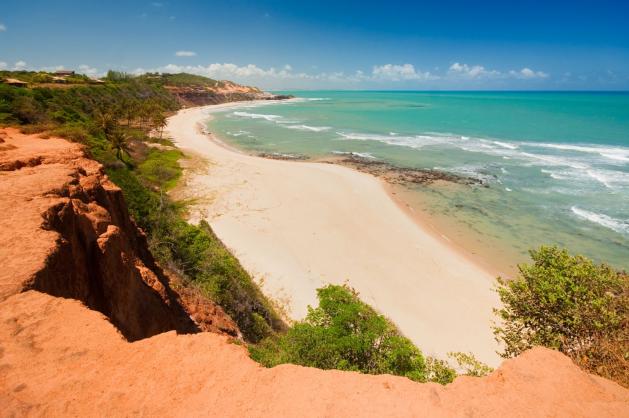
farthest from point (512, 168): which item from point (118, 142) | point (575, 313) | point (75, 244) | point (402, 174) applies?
point (75, 244)

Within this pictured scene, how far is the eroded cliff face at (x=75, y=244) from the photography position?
6.73m

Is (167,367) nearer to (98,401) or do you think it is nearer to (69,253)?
(98,401)

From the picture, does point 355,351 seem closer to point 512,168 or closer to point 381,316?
point 381,316

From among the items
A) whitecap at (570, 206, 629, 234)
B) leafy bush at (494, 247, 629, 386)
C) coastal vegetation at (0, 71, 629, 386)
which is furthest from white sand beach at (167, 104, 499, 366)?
whitecap at (570, 206, 629, 234)

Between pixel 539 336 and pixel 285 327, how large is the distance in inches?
457

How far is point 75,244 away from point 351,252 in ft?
66.7

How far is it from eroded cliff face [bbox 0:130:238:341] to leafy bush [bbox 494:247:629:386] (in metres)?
11.4

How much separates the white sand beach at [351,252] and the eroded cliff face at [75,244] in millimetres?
10035

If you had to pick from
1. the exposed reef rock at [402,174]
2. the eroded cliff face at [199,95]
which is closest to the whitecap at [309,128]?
the exposed reef rock at [402,174]

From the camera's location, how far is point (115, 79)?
121812mm

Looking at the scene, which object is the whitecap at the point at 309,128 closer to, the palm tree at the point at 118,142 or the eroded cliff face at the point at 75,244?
the palm tree at the point at 118,142

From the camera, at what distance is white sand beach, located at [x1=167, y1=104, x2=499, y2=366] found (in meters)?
19.7

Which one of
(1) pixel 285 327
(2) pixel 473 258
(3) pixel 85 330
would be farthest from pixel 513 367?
(2) pixel 473 258

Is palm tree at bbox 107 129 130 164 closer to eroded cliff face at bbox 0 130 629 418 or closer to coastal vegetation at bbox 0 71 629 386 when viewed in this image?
coastal vegetation at bbox 0 71 629 386
